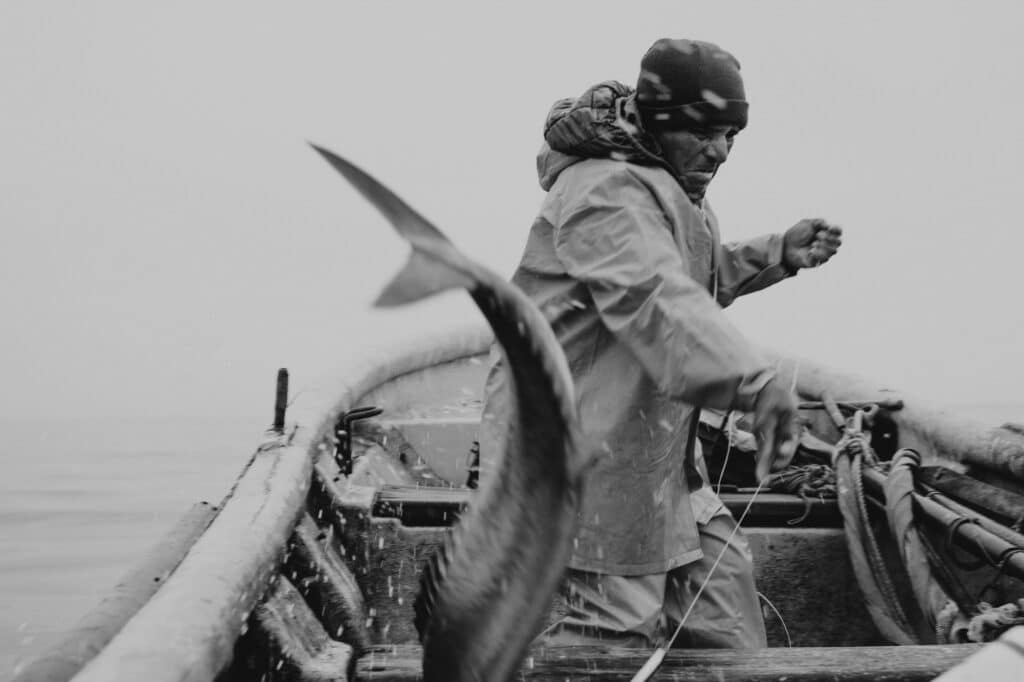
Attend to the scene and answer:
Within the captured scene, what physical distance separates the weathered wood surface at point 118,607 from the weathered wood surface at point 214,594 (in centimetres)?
17

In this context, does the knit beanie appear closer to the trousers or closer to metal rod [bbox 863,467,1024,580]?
the trousers

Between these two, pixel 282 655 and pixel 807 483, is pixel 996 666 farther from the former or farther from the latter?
pixel 807 483

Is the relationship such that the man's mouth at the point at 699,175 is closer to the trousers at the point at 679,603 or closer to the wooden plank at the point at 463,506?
the trousers at the point at 679,603

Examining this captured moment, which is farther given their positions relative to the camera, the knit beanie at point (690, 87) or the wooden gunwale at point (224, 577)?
the knit beanie at point (690, 87)

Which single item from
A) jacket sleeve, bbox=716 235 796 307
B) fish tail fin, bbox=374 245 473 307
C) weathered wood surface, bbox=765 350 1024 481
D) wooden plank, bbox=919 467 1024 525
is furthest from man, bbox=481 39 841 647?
wooden plank, bbox=919 467 1024 525

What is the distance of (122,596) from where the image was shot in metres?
2.60

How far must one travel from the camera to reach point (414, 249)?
4.88ft

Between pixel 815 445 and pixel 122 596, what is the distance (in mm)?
3687

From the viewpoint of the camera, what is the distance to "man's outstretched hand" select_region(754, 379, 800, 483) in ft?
6.56

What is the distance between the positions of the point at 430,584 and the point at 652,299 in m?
0.82

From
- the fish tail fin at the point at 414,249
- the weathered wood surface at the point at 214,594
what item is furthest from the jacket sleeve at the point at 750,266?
the fish tail fin at the point at 414,249

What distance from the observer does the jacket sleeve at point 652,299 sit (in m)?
2.09

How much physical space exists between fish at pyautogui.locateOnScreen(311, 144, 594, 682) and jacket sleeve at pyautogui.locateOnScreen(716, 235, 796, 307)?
150 cm

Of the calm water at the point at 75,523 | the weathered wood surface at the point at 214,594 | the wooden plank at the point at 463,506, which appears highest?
the weathered wood surface at the point at 214,594
